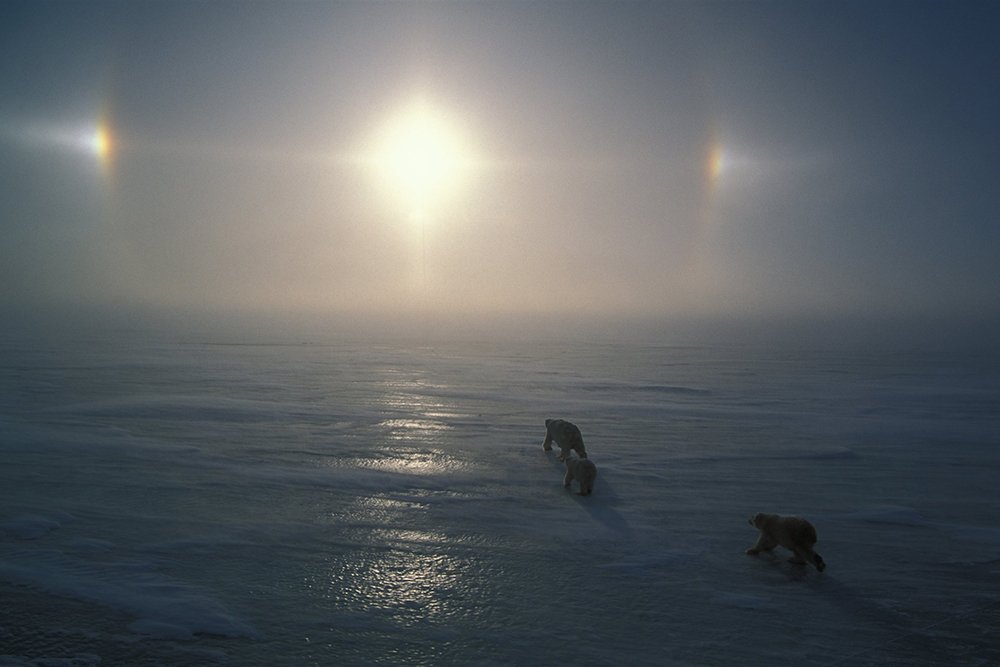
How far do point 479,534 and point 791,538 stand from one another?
2809 millimetres

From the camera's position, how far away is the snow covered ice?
165 inches

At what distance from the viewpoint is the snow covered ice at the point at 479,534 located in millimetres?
4184

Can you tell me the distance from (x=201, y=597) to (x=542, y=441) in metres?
6.73

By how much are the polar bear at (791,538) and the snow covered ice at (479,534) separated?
12cm

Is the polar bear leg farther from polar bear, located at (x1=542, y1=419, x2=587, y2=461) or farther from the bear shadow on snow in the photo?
polar bear, located at (x1=542, y1=419, x2=587, y2=461)

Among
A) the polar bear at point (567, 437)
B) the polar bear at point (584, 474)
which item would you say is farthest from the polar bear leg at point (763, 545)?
the polar bear at point (567, 437)

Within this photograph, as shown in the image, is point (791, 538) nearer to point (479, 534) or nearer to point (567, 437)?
point (479, 534)

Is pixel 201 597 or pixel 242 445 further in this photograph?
pixel 242 445

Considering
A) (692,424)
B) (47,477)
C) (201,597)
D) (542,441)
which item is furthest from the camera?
(692,424)

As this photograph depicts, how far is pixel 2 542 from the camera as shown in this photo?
570 cm

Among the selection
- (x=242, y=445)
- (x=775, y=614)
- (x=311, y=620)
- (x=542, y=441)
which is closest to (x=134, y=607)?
(x=311, y=620)

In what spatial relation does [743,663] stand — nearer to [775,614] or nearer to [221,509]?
[775,614]

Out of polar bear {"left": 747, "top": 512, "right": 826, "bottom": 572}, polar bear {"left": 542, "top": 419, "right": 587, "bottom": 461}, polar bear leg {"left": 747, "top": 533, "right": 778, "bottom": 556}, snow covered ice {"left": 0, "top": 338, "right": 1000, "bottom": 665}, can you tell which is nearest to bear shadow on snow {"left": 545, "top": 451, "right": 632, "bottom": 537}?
snow covered ice {"left": 0, "top": 338, "right": 1000, "bottom": 665}

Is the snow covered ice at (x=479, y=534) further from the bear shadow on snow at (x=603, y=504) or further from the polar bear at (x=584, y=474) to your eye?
the polar bear at (x=584, y=474)
